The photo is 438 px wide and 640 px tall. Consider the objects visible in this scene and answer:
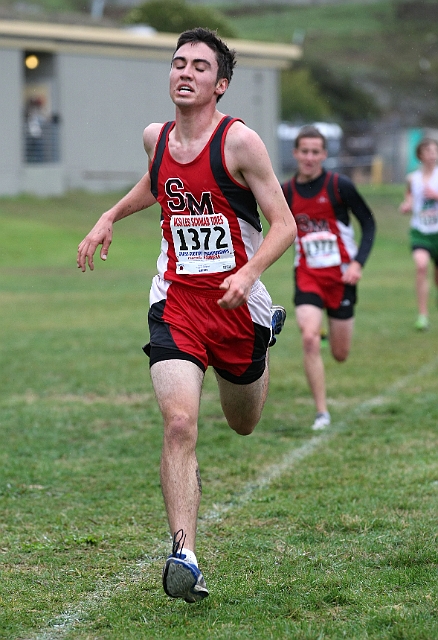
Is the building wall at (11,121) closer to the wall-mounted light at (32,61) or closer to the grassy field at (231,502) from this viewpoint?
the wall-mounted light at (32,61)

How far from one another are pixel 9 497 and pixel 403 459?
2.58 m

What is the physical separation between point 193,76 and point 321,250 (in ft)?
12.5

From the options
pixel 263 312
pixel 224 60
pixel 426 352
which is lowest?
pixel 426 352

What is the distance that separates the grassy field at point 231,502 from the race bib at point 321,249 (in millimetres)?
1275

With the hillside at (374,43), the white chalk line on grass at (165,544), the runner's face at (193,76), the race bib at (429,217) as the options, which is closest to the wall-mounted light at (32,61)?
the race bib at (429,217)

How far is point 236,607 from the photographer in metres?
4.16

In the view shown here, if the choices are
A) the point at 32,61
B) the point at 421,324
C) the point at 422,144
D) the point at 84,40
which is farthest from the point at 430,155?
the point at 32,61

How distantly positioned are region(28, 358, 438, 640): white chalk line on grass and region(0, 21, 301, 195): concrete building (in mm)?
30328

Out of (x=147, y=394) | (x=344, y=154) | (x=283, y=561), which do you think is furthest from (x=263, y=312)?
(x=344, y=154)

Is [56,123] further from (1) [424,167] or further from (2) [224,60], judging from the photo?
(2) [224,60]

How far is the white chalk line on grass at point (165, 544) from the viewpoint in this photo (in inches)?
160

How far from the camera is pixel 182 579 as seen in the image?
13.0 feet

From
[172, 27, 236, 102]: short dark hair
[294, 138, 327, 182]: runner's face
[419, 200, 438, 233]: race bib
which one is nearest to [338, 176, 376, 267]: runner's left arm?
[294, 138, 327, 182]: runner's face

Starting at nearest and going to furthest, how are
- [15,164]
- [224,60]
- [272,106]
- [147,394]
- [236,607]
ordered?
[236,607]
[224,60]
[147,394]
[15,164]
[272,106]
